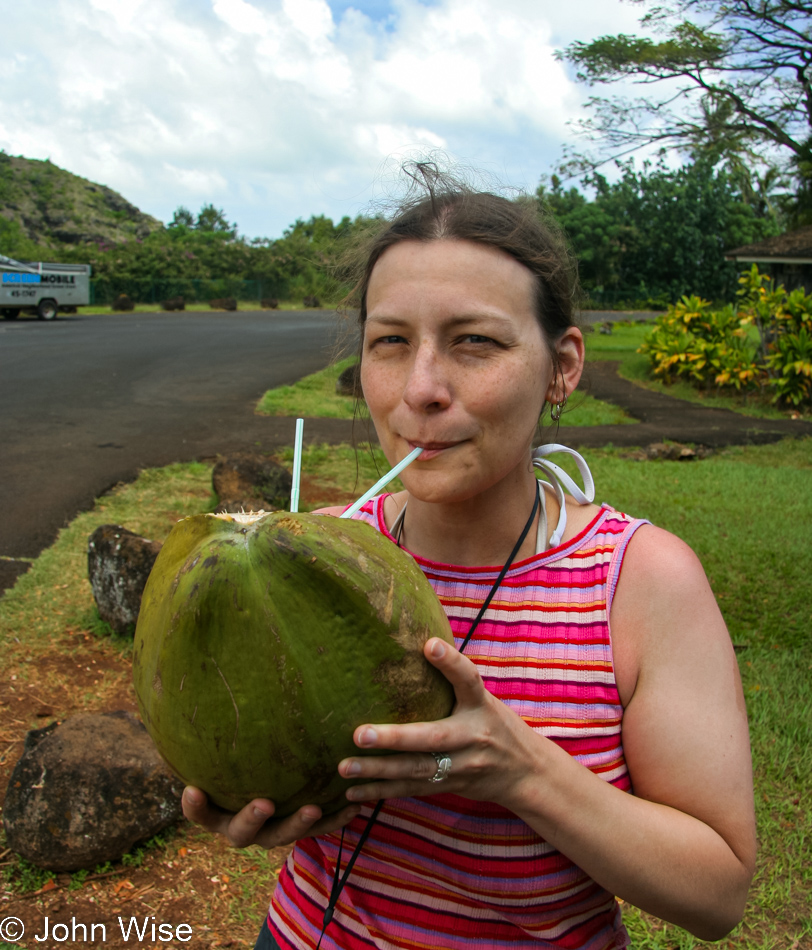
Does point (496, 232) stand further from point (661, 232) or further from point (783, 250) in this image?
point (661, 232)

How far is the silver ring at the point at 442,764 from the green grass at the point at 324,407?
8308 mm

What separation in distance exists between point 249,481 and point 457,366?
465 cm

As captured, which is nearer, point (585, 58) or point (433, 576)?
point (433, 576)

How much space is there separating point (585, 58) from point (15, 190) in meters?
50.8

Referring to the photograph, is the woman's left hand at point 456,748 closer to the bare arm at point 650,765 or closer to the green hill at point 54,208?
the bare arm at point 650,765

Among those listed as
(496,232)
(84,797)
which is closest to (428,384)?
(496,232)

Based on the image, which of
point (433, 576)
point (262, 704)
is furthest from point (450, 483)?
point (262, 704)

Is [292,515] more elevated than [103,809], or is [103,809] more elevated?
[292,515]

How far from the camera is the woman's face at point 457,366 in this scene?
3.62ft

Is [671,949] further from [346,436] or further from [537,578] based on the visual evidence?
[346,436]

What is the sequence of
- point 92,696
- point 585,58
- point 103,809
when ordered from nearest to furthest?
point 103,809 < point 92,696 < point 585,58

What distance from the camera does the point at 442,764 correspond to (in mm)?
885

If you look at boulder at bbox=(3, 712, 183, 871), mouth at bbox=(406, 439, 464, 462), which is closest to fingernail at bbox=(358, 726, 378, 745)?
mouth at bbox=(406, 439, 464, 462)

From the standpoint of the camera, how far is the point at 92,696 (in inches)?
134
